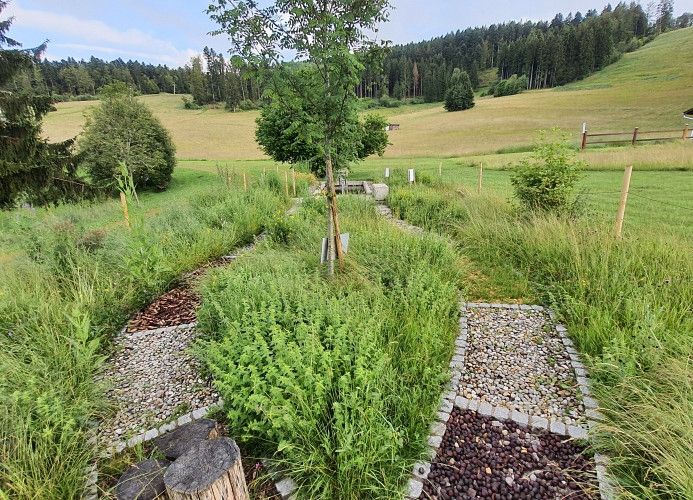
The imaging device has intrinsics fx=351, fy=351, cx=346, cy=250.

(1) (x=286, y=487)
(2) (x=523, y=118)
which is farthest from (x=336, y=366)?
(2) (x=523, y=118)

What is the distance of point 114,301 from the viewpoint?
12.4ft

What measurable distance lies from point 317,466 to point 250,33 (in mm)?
3554

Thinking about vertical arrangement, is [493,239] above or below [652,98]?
below

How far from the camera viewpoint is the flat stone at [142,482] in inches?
73.4

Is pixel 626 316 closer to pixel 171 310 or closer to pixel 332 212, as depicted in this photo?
pixel 332 212

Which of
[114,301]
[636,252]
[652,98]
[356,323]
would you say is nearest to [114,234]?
[114,301]

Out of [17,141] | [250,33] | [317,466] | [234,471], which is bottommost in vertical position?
[317,466]

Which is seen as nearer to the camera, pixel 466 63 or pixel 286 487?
pixel 286 487

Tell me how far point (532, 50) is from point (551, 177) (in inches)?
2490

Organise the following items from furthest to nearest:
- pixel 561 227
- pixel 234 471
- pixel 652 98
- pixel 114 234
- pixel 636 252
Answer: pixel 652 98
pixel 114 234
pixel 561 227
pixel 636 252
pixel 234 471

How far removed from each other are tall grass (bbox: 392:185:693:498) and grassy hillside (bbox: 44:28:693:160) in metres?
18.9

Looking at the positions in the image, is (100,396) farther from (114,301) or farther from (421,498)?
(421,498)

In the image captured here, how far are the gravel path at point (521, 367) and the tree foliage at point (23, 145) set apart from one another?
37.3ft

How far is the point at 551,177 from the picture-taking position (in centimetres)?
573
